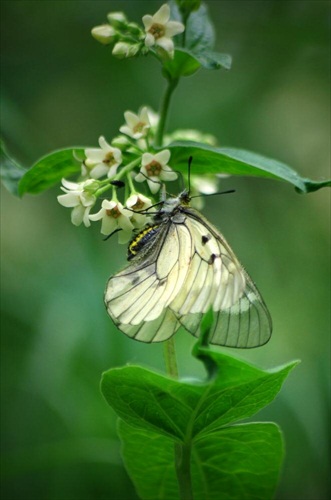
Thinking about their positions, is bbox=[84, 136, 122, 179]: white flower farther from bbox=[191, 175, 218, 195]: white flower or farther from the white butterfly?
bbox=[191, 175, 218, 195]: white flower

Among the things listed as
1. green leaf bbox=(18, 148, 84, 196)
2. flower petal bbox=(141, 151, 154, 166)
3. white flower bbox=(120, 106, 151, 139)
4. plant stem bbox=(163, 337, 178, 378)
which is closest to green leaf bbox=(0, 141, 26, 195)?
green leaf bbox=(18, 148, 84, 196)

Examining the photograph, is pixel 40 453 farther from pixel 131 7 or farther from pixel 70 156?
pixel 131 7

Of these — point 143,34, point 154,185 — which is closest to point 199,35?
point 143,34

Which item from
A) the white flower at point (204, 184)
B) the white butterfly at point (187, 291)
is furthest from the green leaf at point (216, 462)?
the white flower at point (204, 184)

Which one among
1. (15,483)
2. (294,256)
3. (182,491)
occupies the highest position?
(294,256)

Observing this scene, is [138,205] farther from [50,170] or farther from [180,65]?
[180,65]

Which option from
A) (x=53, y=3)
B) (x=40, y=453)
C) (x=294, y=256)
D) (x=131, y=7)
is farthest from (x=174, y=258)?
(x=53, y=3)
